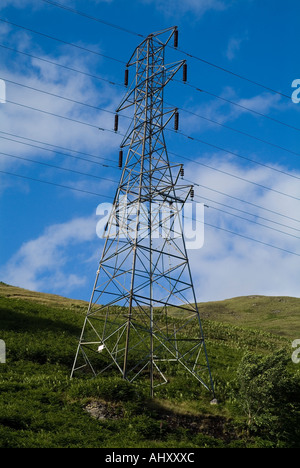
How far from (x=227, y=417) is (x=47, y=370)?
40.3ft

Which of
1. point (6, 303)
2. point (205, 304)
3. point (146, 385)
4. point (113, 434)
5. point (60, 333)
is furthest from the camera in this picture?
point (205, 304)

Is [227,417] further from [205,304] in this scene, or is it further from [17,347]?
[205,304]

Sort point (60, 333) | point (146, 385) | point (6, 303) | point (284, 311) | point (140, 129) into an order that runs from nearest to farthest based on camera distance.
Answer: point (146, 385) < point (140, 129) < point (60, 333) < point (6, 303) < point (284, 311)

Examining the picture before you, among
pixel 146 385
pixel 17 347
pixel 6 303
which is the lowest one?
pixel 146 385

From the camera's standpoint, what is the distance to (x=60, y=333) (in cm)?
3700

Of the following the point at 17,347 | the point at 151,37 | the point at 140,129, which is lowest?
the point at 17,347

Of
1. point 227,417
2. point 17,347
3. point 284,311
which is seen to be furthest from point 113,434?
point 284,311

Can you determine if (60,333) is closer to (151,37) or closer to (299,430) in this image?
(299,430)

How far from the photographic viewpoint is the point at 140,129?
99.9 ft

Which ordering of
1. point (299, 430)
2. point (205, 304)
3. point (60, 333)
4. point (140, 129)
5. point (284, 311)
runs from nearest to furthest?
point (299, 430)
point (140, 129)
point (60, 333)
point (284, 311)
point (205, 304)

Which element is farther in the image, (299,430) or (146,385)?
(146,385)

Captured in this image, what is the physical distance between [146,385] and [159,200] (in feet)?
39.1
